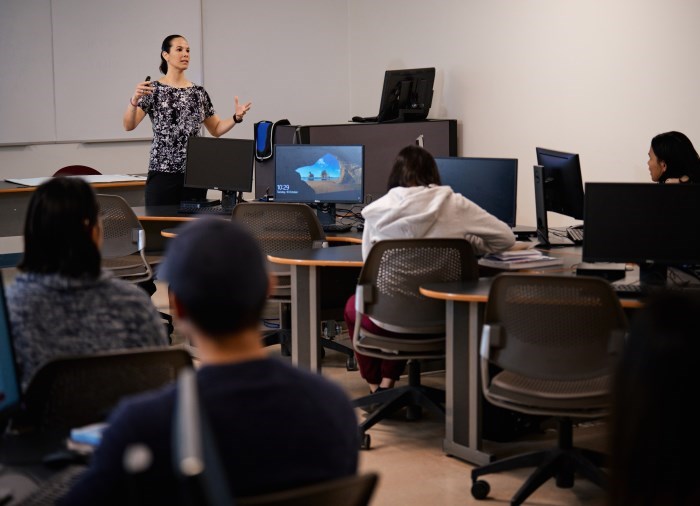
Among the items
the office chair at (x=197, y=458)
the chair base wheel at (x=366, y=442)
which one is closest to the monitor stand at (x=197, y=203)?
the chair base wheel at (x=366, y=442)

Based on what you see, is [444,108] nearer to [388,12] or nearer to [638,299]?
[388,12]

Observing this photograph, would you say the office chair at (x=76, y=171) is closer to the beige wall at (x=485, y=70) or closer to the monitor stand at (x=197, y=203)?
the beige wall at (x=485, y=70)

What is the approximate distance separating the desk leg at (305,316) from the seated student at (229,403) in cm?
313

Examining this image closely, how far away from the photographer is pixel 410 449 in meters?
4.36

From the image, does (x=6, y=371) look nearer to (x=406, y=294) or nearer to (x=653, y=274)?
(x=406, y=294)

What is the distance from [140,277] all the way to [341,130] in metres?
2.92

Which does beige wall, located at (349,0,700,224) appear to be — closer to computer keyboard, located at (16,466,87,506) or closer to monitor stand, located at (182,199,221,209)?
monitor stand, located at (182,199,221,209)

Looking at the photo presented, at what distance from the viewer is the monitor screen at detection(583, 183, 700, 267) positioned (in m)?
3.79

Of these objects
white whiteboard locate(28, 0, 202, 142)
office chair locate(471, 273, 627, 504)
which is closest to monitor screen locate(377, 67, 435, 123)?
white whiteboard locate(28, 0, 202, 142)

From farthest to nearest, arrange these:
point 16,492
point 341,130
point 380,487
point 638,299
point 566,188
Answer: point 341,130 → point 566,188 → point 380,487 → point 638,299 → point 16,492

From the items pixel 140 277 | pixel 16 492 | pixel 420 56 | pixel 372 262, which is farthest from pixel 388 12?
pixel 16 492

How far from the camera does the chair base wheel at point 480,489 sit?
3770mm

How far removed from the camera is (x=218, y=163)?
6.34 metres

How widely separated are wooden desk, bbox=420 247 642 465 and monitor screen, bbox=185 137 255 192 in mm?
2451
